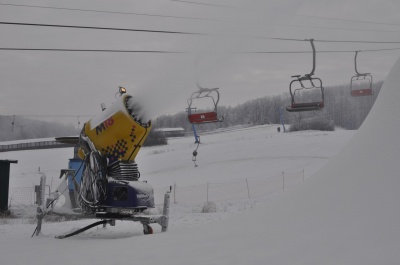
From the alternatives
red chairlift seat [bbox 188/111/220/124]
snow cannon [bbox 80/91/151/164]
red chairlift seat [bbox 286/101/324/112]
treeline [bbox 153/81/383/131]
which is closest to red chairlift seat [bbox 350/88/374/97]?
red chairlift seat [bbox 286/101/324/112]

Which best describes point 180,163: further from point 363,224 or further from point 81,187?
point 363,224

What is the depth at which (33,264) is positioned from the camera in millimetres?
5172

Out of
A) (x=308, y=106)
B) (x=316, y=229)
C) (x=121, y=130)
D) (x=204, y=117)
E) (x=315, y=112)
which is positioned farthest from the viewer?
(x=315, y=112)

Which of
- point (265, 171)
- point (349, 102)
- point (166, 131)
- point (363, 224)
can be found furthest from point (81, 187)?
point (349, 102)

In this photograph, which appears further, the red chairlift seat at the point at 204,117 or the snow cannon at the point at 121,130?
the red chairlift seat at the point at 204,117

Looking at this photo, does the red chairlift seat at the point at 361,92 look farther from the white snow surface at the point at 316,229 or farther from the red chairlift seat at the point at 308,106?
the white snow surface at the point at 316,229

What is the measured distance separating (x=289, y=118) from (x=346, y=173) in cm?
12827

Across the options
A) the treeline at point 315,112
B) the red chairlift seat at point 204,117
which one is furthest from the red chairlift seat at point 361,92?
the treeline at point 315,112

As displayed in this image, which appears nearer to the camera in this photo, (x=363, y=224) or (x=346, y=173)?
(x=363, y=224)

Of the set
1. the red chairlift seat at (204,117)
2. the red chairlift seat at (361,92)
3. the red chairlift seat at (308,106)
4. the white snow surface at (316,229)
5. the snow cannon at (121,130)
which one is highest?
the red chairlift seat at (361,92)

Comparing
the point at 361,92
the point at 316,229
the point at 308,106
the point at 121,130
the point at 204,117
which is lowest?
the point at 316,229

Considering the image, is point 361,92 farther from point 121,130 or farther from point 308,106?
point 121,130

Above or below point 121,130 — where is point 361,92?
above

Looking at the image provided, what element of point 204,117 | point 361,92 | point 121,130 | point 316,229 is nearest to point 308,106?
point 204,117
